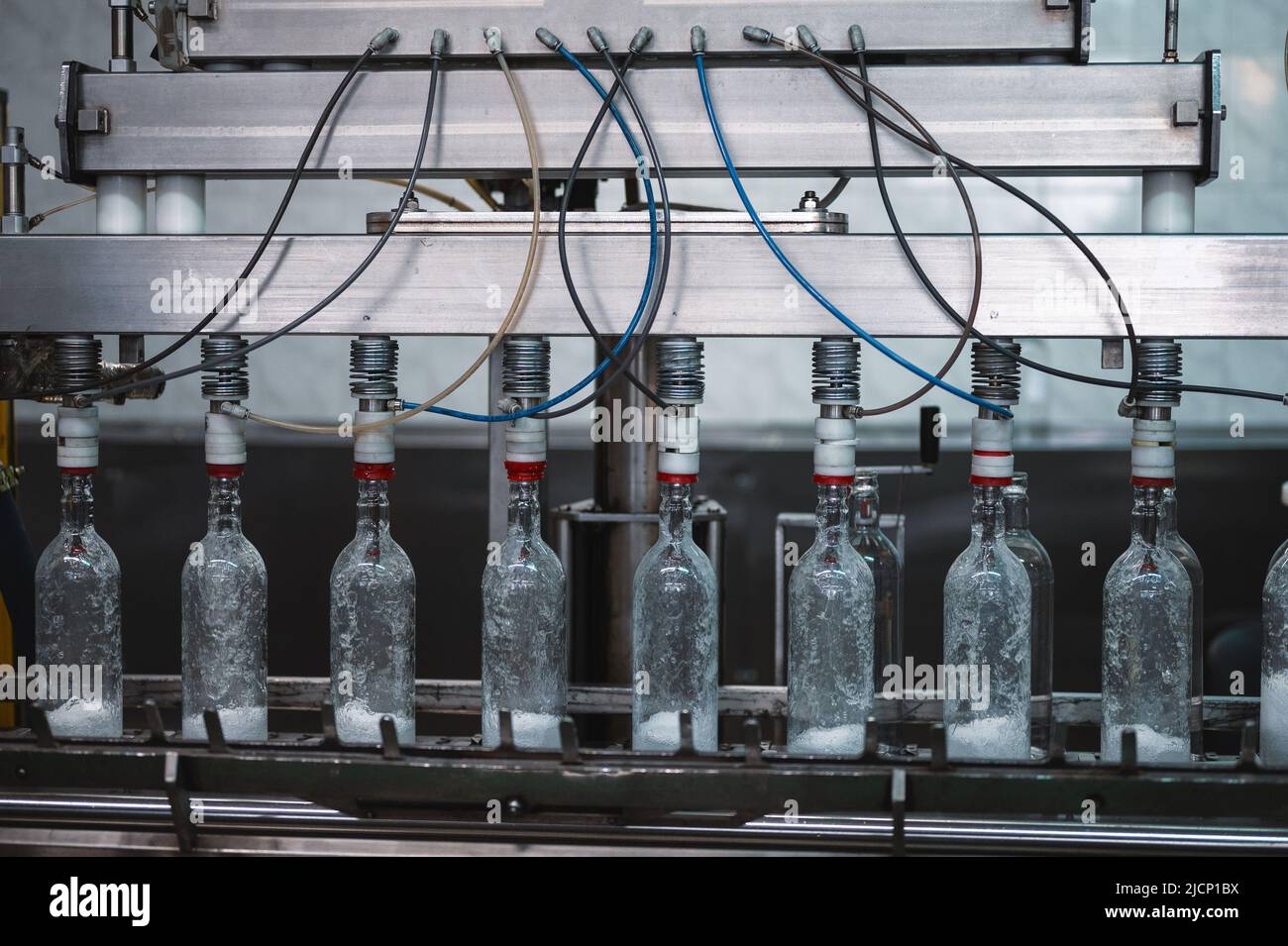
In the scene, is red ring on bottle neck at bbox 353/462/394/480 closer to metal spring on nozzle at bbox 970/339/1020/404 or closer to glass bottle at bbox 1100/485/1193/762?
metal spring on nozzle at bbox 970/339/1020/404

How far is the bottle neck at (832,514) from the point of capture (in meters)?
0.91

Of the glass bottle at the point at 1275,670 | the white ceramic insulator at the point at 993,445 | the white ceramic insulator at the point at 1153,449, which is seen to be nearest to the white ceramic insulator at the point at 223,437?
the white ceramic insulator at the point at 993,445

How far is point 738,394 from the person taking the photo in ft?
10.2

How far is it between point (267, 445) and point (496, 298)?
2322mm

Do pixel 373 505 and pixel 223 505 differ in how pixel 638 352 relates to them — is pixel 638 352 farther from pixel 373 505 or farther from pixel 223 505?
pixel 223 505

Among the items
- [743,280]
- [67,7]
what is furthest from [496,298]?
[67,7]

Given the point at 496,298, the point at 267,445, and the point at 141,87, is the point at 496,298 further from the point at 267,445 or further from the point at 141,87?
the point at 267,445

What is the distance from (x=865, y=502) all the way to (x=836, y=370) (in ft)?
0.85

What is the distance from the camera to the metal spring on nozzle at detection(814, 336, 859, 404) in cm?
88

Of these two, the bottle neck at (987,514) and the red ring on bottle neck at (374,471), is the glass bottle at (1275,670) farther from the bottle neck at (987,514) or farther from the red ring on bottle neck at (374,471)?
the red ring on bottle neck at (374,471)

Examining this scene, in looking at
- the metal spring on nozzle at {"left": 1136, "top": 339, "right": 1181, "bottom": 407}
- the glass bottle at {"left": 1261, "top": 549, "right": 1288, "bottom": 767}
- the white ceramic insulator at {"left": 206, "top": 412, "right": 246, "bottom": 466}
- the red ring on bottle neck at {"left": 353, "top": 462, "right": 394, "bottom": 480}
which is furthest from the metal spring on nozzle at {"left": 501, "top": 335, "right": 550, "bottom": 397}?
the glass bottle at {"left": 1261, "top": 549, "right": 1288, "bottom": 767}

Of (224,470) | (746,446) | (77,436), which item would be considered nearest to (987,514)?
(224,470)

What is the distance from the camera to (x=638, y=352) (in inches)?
36.4

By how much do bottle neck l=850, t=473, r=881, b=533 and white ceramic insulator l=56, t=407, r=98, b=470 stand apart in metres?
0.64
